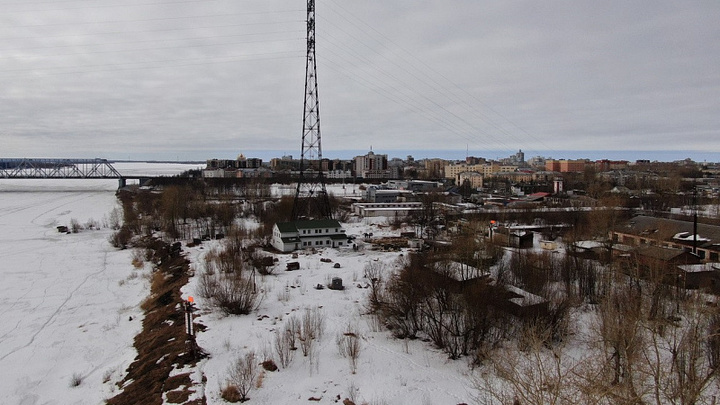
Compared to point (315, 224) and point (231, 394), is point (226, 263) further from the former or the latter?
point (231, 394)

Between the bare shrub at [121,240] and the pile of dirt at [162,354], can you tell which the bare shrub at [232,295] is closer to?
the pile of dirt at [162,354]

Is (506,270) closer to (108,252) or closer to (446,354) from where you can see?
(446,354)

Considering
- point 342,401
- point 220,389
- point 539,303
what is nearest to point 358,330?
point 342,401

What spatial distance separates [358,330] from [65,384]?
7.63 m

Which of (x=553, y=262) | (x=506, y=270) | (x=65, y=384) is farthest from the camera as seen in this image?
(x=553, y=262)

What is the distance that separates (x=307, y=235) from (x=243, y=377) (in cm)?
1563

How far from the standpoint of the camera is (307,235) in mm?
24516

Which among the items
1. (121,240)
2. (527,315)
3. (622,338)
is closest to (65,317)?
(121,240)

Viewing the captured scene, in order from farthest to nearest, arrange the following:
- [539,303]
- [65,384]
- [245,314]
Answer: [245,314] < [539,303] < [65,384]

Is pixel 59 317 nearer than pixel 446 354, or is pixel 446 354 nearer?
pixel 446 354

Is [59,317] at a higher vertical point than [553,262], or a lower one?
lower

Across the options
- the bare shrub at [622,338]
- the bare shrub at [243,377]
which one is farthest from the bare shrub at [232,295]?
the bare shrub at [622,338]

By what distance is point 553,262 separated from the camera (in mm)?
17719

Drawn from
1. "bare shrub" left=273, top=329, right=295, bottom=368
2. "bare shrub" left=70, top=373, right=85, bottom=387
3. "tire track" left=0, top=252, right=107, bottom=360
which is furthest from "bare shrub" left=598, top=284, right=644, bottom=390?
"tire track" left=0, top=252, right=107, bottom=360
